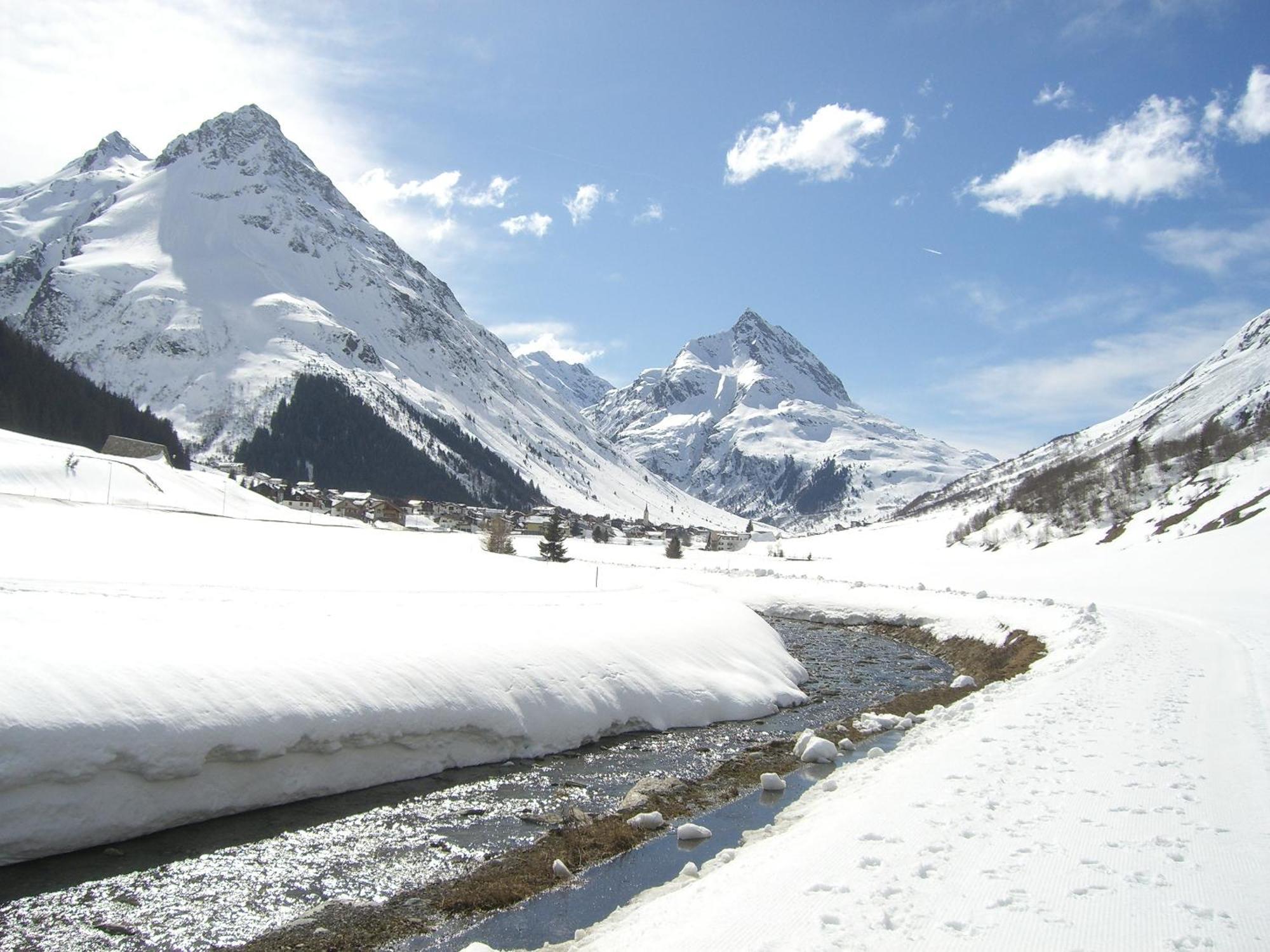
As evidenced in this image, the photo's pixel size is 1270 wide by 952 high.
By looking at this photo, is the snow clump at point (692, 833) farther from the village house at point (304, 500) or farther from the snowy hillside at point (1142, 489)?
the village house at point (304, 500)

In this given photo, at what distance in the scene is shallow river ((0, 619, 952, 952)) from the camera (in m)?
9.21

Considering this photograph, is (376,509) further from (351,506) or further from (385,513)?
(351,506)

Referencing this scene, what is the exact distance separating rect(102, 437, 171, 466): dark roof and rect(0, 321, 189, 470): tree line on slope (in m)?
25.9

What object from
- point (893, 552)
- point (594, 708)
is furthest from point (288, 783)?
point (893, 552)

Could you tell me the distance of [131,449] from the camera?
9331cm

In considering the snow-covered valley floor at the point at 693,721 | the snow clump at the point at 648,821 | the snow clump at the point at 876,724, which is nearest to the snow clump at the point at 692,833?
the snow clump at the point at 648,821

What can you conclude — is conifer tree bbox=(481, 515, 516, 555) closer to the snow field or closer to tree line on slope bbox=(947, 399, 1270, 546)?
the snow field

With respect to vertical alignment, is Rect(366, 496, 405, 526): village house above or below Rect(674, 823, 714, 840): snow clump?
above

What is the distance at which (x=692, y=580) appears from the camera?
75.1 meters

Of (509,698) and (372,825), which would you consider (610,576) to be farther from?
(372,825)

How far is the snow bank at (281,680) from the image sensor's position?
11.3m

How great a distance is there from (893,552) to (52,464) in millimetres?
126813

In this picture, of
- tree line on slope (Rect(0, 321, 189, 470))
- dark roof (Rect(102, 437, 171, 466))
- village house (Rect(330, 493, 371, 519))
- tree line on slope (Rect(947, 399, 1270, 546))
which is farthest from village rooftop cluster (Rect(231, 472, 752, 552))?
tree line on slope (Rect(947, 399, 1270, 546))

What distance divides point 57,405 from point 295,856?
481 ft
